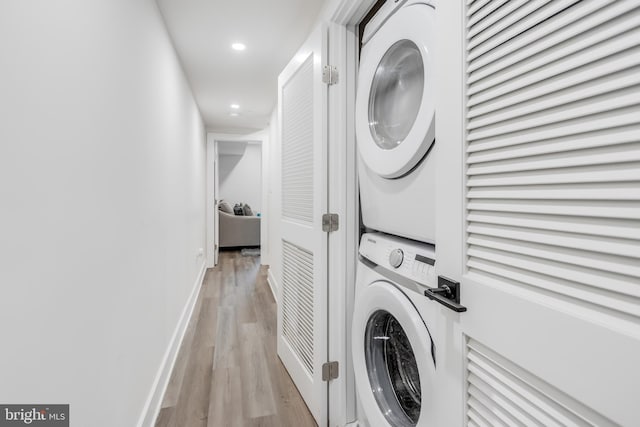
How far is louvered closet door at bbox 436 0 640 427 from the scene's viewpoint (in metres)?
0.45

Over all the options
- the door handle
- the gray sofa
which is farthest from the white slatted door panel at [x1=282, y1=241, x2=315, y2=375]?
the gray sofa

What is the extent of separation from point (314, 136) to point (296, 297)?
38.9 inches

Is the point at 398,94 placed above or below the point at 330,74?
below

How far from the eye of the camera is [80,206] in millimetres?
946

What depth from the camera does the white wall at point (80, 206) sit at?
2.23ft

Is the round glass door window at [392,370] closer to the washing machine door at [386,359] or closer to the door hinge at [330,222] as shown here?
the washing machine door at [386,359]

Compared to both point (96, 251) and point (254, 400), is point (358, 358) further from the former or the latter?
point (96, 251)

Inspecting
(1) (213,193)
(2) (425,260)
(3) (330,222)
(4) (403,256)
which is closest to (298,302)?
(3) (330,222)

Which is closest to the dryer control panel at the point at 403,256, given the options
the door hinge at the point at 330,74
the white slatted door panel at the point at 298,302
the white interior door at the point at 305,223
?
the white interior door at the point at 305,223

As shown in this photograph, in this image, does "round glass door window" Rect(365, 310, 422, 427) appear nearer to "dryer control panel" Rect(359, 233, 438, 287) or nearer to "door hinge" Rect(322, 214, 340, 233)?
"dryer control panel" Rect(359, 233, 438, 287)

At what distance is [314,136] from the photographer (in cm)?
167

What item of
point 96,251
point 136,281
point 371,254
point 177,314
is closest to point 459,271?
point 371,254

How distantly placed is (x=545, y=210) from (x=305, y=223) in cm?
137

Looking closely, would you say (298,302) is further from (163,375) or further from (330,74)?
(330,74)
